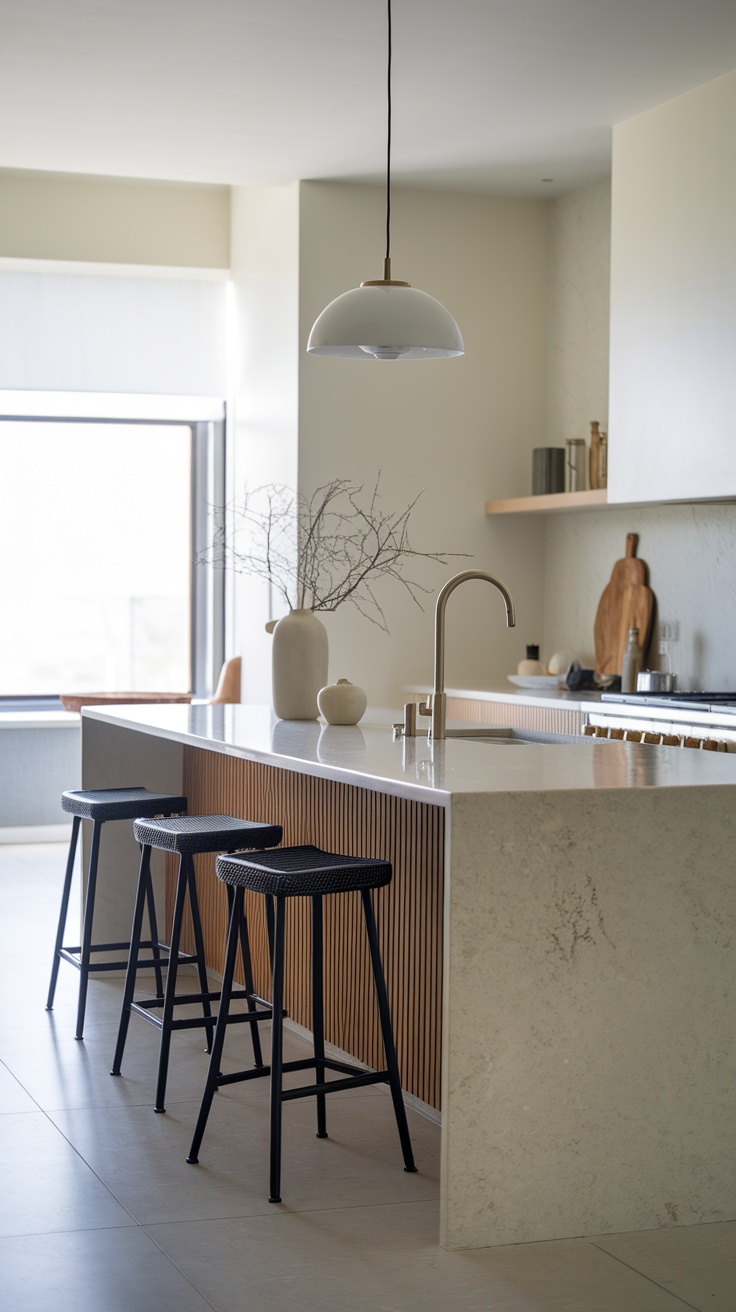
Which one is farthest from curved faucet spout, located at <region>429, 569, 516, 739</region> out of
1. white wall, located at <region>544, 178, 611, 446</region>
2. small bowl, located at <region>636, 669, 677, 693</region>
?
white wall, located at <region>544, 178, 611, 446</region>

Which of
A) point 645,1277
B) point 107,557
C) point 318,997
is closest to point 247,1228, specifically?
point 318,997

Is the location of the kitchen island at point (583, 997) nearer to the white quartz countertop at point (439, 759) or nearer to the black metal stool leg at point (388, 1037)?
the white quartz countertop at point (439, 759)

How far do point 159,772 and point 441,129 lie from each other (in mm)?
2739

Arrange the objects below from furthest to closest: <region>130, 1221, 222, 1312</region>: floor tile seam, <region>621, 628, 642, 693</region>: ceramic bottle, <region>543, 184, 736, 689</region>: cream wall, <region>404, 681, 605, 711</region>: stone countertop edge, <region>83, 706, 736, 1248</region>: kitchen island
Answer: <region>621, 628, 642, 693</region>: ceramic bottle < <region>543, 184, 736, 689</region>: cream wall < <region>404, 681, 605, 711</region>: stone countertop edge < <region>83, 706, 736, 1248</region>: kitchen island < <region>130, 1221, 222, 1312</region>: floor tile seam

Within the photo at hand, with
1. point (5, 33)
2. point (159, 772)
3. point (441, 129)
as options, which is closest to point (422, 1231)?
point (159, 772)

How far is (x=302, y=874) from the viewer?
9.96 ft

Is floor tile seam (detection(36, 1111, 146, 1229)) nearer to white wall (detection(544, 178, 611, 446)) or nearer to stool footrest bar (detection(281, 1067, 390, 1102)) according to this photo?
stool footrest bar (detection(281, 1067, 390, 1102))

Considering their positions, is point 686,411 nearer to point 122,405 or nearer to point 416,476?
point 416,476

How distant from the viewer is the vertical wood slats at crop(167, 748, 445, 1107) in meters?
3.56

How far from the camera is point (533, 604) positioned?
7.27 m

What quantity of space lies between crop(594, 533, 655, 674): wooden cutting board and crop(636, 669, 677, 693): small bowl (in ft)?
1.42

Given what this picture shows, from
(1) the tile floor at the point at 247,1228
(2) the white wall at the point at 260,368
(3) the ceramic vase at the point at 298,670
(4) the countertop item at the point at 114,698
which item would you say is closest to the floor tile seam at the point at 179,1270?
(1) the tile floor at the point at 247,1228

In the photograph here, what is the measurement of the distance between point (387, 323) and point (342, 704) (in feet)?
3.63

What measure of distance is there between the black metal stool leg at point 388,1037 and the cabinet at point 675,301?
262 cm
